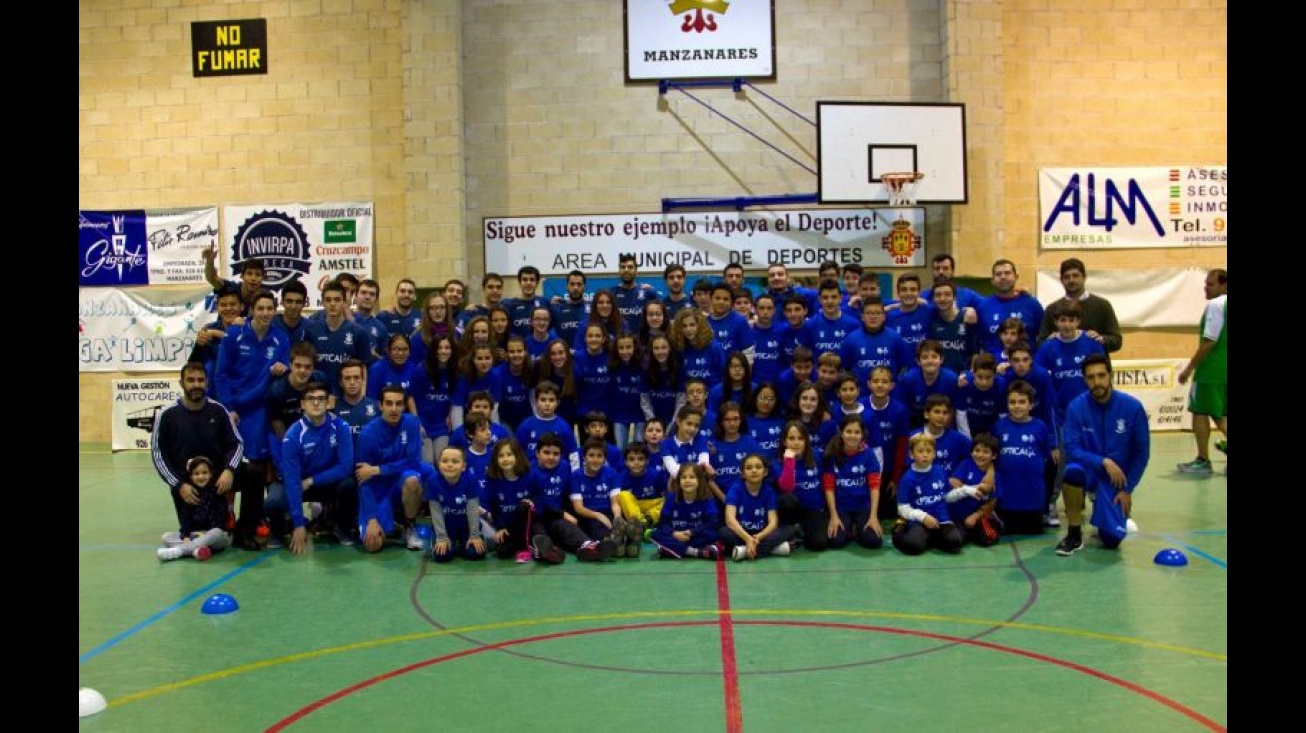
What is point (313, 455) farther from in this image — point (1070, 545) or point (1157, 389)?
point (1157, 389)

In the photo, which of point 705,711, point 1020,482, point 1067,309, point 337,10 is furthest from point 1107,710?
point 337,10

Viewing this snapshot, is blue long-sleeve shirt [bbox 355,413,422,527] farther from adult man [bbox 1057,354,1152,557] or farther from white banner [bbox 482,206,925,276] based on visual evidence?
white banner [bbox 482,206,925,276]

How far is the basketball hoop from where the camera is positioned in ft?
40.5

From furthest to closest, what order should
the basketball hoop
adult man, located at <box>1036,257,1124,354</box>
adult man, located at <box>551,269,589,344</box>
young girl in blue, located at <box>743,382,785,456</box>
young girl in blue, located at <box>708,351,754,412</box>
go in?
1. the basketball hoop
2. adult man, located at <box>551,269,589,344</box>
3. adult man, located at <box>1036,257,1124,354</box>
4. young girl in blue, located at <box>708,351,754,412</box>
5. young girl in blue, located at <box>743,382,785,456</box>

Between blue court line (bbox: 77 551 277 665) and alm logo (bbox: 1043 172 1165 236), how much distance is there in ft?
34.1

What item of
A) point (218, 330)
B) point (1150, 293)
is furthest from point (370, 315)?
point (1150, 293)

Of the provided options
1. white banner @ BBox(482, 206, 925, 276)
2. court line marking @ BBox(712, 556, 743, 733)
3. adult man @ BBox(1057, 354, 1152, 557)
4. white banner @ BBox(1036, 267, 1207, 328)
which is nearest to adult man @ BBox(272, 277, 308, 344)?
court line marking @ BBox(712, 556, 743, 733)

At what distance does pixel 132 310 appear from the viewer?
14188mm

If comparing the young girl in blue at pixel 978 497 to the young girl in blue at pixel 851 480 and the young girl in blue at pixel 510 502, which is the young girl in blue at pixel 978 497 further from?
the young girl in blue at pixel 510 502

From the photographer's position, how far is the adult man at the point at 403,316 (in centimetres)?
998

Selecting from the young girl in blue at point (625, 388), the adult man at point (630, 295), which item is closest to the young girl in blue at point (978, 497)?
the young girl in blue at point (625, 388)

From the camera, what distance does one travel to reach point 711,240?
13.3 metres

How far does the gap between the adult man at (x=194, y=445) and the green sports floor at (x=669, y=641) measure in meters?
0.39
